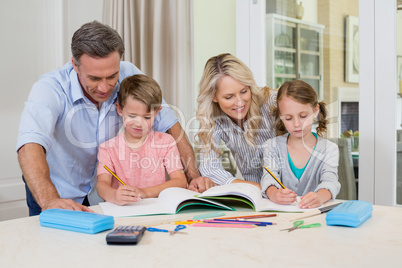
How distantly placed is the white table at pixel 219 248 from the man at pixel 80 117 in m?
0.58

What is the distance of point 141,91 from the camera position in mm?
1706

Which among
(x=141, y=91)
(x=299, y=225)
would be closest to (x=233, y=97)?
(x=141, y=91)

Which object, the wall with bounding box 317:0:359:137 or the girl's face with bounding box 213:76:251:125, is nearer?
the girl's face with bounding box 213:76:251:125

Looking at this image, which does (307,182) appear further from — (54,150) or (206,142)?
(54,150)

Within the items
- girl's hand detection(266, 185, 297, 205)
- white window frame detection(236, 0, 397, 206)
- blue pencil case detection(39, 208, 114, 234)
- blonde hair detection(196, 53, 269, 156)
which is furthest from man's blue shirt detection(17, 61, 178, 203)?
white window frame detection(236, 0, 397, 206)

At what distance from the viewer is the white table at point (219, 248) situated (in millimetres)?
781

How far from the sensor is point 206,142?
183cm

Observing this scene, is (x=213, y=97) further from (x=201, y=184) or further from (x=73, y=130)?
(x=73, y=130)

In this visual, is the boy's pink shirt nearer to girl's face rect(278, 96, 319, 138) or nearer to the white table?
girl's face rect(278, 96, 319, 138)

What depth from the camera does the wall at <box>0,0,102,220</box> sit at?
2951 mm

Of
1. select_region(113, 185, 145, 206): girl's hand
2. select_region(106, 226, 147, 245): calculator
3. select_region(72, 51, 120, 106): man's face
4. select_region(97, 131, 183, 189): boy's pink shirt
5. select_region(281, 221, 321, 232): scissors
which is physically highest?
select_region(72, 51, 120, 106): man's face

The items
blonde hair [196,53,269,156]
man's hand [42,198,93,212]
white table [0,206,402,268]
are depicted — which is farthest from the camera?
blonde hair [196,53,269,156]

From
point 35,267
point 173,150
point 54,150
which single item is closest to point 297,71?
point 173,150

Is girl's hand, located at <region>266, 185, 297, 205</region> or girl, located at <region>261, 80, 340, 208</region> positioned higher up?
girl, located at <region>261, 80, 340, 208</region>
